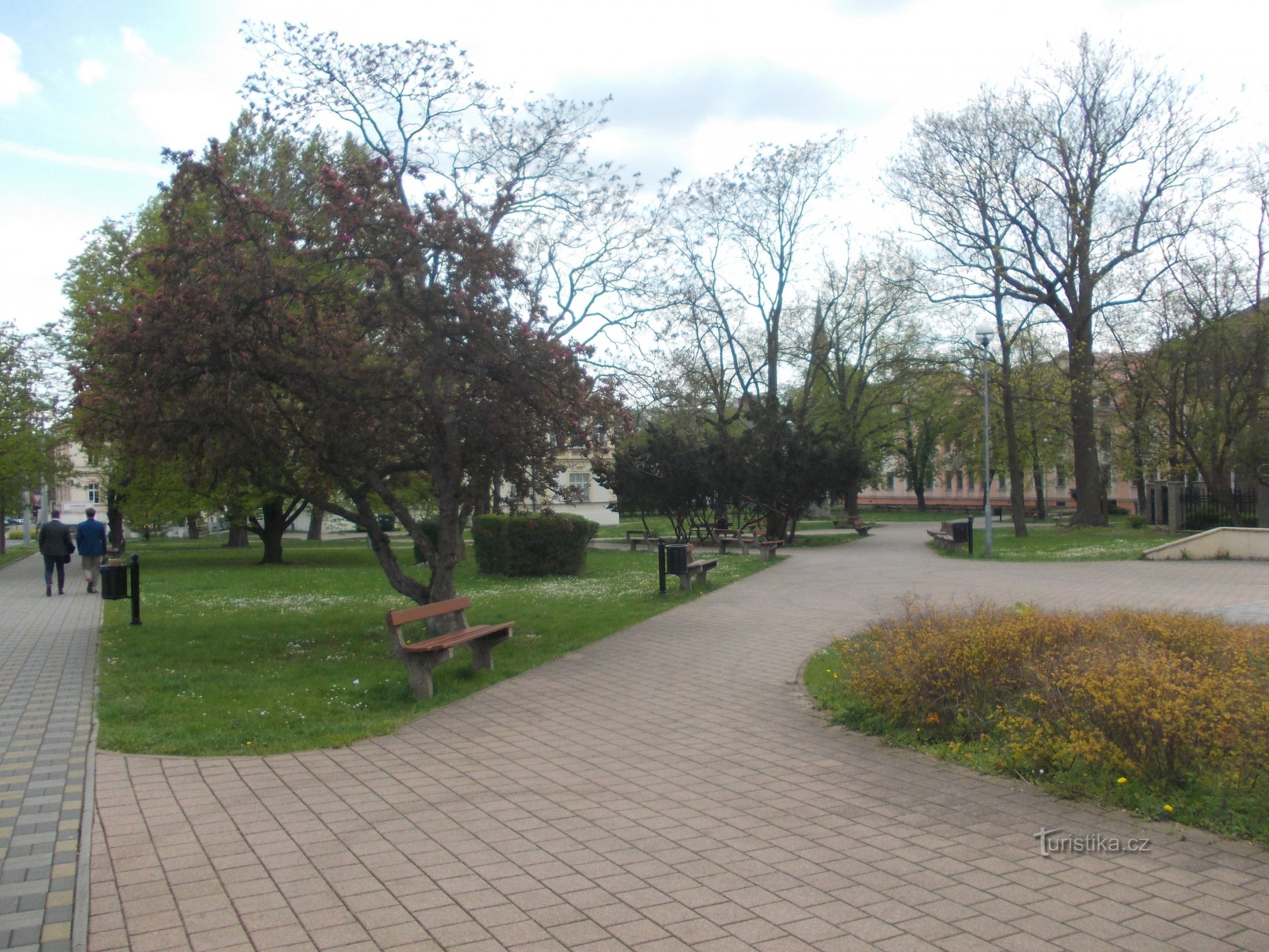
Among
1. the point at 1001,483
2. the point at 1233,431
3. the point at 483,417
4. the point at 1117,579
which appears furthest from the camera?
the point at 1001,483

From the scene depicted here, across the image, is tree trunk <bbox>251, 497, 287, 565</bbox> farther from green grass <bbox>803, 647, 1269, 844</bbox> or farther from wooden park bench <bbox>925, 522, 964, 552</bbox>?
green grass <bbox>803, 647, 1269, 844</bbox>

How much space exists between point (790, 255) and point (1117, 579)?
20.2 m

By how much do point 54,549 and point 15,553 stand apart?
21.7m

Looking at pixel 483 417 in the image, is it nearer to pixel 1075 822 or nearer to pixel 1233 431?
pixel 1075 822

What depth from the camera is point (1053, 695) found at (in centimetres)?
604

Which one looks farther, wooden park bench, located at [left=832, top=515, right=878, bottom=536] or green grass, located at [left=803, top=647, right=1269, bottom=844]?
wooden park bench, located at [left=832, top=515, right=878, bottom=536]

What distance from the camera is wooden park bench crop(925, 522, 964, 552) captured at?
26734 millimetres

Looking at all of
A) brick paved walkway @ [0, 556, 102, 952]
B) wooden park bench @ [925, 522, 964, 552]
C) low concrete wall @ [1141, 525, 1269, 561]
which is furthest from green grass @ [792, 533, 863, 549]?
brick paved walkway @ [0, 556, 102, 952]

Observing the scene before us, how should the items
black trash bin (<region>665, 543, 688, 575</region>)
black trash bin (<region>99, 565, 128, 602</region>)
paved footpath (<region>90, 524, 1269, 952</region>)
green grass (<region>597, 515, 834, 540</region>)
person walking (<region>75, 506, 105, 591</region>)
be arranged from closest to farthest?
1. paved footpath (<region>90, 524, 1269, 952</region>)
2. black trash bin (<region>99, 565, 128, 602</region>)
3. black trash bin (<region>665, 543, 688, 575</region>)
4. person walking (<region>75, 506, 105, 591</region>)
5. green grass (<region>597, 515, 834, 540</region>)

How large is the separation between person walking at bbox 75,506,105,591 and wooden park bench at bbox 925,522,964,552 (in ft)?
63.9

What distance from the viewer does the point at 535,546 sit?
2109 centimetres

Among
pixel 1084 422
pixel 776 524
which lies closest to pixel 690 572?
pixel 776 524

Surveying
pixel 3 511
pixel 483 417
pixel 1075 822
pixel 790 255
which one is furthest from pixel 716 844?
pixel 3 511

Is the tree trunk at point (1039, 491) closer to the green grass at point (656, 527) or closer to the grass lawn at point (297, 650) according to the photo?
the green grass at point (656, 527)
